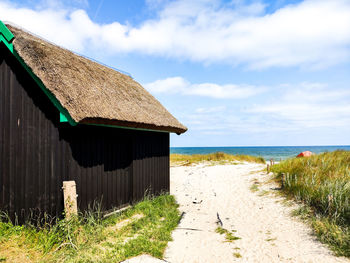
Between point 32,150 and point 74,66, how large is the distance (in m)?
2.63

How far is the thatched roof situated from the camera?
5230 millimetres

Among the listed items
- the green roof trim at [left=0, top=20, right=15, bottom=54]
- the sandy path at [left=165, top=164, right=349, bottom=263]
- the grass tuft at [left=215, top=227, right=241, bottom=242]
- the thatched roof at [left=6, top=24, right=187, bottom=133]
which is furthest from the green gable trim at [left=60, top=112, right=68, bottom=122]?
the grass tuft at [left=215, top=227, right=241, bottom=242]

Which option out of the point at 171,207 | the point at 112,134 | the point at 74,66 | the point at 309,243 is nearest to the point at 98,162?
the point at 112,134

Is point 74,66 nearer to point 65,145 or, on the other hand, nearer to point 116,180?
point 65,145

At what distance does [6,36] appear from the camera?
5.29 m

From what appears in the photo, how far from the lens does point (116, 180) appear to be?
7.09 m

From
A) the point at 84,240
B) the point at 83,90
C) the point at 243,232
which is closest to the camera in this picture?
the point at 84,240

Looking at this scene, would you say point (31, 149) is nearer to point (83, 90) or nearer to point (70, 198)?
point (70, 198)

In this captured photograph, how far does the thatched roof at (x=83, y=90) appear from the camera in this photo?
206 inches

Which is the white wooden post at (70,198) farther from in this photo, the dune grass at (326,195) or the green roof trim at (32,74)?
the dune grass at (326,195)

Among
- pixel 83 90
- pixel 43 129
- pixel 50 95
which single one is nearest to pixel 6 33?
pixel 50 95

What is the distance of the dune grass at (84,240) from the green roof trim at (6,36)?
3.61 meters

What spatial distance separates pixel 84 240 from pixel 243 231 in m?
3.71

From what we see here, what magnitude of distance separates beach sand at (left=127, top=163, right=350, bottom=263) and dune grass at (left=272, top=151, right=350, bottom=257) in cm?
30
